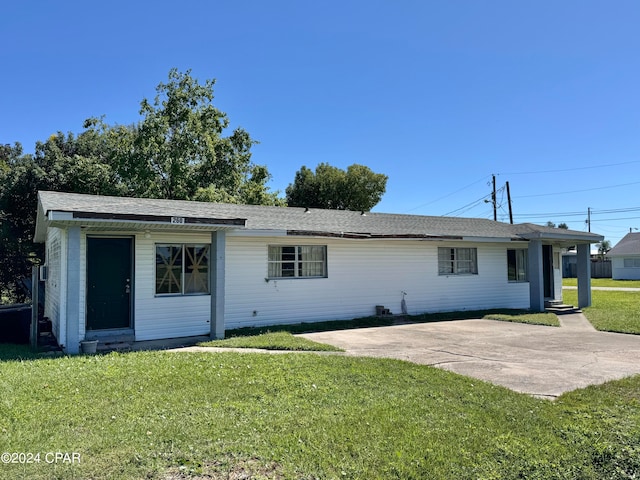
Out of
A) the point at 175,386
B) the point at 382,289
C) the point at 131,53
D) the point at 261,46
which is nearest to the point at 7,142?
the point at 131,53

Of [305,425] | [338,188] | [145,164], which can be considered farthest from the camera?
[338,188]

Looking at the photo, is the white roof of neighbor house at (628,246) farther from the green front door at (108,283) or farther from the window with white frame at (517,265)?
the green front door at (108,283)

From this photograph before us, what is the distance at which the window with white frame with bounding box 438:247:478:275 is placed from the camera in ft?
51.8

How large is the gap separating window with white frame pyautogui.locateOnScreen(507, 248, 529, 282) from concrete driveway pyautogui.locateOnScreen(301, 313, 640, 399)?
431cm

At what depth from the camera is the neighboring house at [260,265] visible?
30.8 ft

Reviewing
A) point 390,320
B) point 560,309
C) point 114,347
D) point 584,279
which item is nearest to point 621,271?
point 584,279

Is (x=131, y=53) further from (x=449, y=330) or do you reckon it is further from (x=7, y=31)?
(x=449, y=330)

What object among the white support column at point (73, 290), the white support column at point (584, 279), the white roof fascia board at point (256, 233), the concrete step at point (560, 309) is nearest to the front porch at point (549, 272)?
the white support column at point (584, 279)

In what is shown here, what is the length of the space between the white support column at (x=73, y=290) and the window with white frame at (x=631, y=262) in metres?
46.0

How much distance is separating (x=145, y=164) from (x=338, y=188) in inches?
772

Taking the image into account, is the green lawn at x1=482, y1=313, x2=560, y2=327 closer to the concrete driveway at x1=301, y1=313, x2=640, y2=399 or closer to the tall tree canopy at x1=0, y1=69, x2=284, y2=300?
the concrete driveway at x1=301, y1=313, x2=640, y2=399

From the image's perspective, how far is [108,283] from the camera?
9.95 metres

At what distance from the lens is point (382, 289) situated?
565 inches

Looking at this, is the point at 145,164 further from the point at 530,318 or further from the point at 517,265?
the point at 530,318
